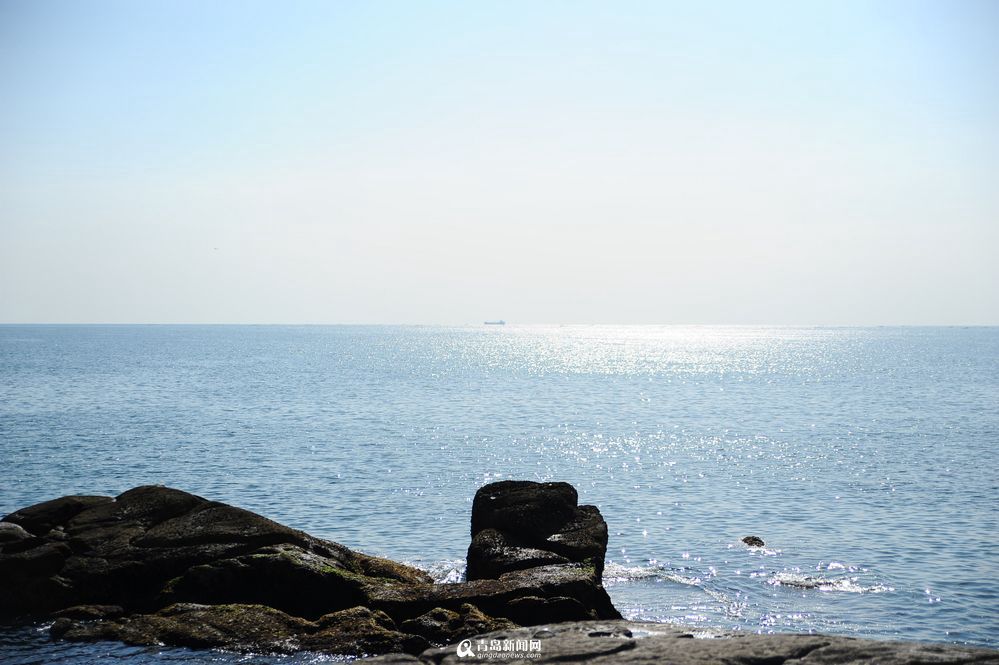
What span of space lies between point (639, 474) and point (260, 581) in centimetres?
3206

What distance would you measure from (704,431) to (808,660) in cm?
6302

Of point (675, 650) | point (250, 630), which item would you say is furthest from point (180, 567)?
point (675, 650)

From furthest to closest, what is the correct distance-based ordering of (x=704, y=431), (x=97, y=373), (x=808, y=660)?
(x=97, y=373), (x=704, y=431), (x=808, y=660)

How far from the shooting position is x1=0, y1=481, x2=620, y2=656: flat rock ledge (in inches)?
763

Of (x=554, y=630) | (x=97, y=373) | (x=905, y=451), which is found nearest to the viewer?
(x=554, y=630)

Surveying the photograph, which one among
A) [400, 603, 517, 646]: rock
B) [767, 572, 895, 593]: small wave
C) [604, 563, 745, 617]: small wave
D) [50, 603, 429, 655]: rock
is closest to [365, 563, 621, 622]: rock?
[400, 603, 517, 646]: rock

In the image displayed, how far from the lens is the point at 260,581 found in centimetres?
2122

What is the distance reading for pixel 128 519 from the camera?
80.6 feet

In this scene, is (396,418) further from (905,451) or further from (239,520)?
(239,520)

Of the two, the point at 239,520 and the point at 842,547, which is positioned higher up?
the point at 239,520

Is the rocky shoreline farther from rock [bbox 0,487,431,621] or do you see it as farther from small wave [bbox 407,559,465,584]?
small wave [bbox 407,559,465,584]

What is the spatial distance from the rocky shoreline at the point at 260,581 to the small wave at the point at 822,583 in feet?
22.8

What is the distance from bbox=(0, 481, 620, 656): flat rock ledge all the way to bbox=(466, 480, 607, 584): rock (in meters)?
0.06

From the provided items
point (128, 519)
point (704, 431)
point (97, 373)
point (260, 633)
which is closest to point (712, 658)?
point (260, 633)
